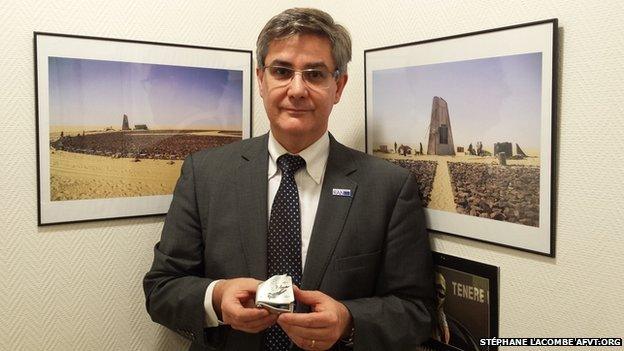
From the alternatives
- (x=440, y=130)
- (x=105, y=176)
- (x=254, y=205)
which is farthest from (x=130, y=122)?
(x=440, y=130)

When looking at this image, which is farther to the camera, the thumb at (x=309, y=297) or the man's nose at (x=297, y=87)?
the man's nose at (x=297, y=87)

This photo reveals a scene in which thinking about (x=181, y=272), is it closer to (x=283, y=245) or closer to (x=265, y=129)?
(x=283, y=245)

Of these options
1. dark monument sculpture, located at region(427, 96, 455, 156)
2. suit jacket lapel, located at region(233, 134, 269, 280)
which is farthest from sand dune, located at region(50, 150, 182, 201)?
dark monument sculpture, located at region(427, 96, 455, 156)

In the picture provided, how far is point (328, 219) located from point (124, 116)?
2.28 ft

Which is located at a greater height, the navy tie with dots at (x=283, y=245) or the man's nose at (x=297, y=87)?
the man's nose at (x=297, y=87)

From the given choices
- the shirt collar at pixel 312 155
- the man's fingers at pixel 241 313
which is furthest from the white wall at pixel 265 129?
the man's fingers at pixel 241 313

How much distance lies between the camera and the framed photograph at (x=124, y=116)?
1.30 m

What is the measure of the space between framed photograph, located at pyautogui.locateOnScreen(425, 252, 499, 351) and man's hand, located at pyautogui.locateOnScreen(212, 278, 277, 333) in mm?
516

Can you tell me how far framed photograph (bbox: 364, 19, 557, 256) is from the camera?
1.07 metres

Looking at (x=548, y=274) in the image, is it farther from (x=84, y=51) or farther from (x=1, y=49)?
(x=1, y=49)

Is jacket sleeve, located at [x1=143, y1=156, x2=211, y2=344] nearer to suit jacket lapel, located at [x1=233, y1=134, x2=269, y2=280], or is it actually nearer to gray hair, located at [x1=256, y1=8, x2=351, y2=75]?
suit jacket lapel, located at [x1=233, y1=134, x2=269, y2=280]

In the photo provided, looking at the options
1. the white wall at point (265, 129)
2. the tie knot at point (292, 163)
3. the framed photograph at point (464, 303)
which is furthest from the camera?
the tie knot at point (292, 163)

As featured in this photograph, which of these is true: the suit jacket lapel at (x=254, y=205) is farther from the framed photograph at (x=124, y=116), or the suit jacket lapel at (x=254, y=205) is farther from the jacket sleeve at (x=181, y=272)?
the framed photograph at (x=124, y=116)

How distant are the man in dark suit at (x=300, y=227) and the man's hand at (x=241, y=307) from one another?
1.0 inches
